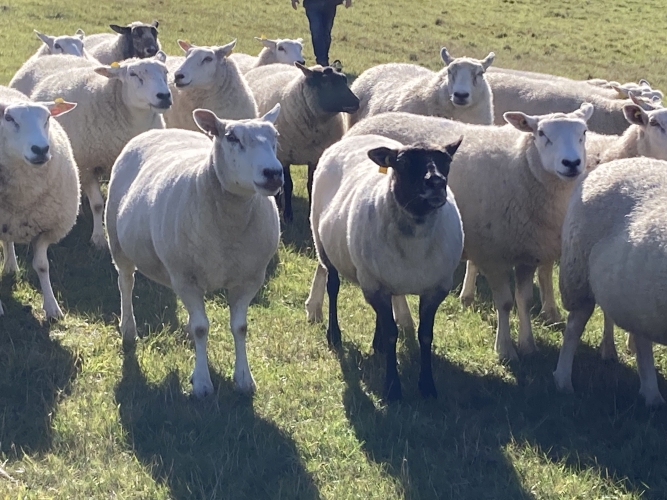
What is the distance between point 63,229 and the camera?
649cm

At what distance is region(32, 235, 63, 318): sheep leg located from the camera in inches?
242

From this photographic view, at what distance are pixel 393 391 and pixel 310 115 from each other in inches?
164

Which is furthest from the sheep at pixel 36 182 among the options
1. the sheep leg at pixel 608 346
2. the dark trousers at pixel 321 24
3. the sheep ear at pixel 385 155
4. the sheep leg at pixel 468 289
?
the dark trousers at pixel 321 24

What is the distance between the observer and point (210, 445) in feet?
14.6

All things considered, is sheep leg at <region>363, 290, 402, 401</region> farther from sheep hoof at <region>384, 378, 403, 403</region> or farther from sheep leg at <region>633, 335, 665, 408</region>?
sheep leg at <region>633, 335, 665, 408</region>

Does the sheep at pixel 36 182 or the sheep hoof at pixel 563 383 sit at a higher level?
the sheep at pixel 36 182

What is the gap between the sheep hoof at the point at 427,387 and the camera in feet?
16.8

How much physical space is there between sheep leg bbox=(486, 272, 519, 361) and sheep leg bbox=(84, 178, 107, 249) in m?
3.33

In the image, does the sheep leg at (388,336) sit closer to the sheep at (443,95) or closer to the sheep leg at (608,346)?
the sheep leg at (608,346)

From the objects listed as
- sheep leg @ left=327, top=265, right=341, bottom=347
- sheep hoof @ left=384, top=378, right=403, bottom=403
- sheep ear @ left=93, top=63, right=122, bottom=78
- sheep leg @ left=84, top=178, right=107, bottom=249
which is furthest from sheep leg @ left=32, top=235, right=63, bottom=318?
sheep hoof @ left=384, top=378, right=403, bottom=403

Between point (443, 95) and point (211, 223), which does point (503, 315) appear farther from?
point (443, 95)

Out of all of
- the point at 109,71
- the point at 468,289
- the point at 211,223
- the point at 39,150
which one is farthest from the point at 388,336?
the point at 109,71

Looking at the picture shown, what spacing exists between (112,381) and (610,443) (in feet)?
9.03

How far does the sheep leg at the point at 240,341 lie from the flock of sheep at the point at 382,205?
0.04 ft
